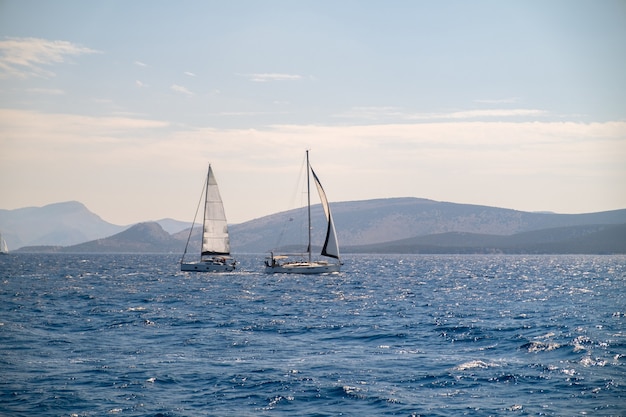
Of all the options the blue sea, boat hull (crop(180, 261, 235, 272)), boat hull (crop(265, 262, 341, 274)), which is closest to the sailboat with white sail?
boat hull (crop(265, 262, 341, 274))

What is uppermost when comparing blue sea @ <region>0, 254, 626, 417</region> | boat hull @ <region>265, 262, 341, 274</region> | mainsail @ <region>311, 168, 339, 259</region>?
mainsail @ <region>311, 168, 339, 259</region>

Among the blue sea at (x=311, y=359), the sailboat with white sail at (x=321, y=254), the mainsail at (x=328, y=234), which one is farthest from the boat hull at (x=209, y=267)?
the blue sea at (x=311, y=359)

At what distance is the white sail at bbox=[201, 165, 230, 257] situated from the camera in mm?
122000

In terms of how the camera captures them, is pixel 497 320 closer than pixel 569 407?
No

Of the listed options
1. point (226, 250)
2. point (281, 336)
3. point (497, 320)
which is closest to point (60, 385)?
point (281, 336)

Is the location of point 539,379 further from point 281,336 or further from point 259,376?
point 281,336

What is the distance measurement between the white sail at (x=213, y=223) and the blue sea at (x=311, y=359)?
2100 inches

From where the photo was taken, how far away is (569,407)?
28172 mm

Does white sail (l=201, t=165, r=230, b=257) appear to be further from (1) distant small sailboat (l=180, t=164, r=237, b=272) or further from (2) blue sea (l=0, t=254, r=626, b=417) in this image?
(2) blue sea (l=0, t=254, r=626, b=417)

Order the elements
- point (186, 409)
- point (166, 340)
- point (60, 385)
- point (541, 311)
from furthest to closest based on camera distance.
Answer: point (541, 311)
point (166, 340)
point (60, 385)
point (186, 409)

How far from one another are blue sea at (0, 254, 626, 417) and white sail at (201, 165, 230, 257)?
53351 millimetres

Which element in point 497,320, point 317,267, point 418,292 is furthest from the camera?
point 317,267

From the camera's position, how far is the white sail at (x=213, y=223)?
4803 inches

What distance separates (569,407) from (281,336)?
22.4m
